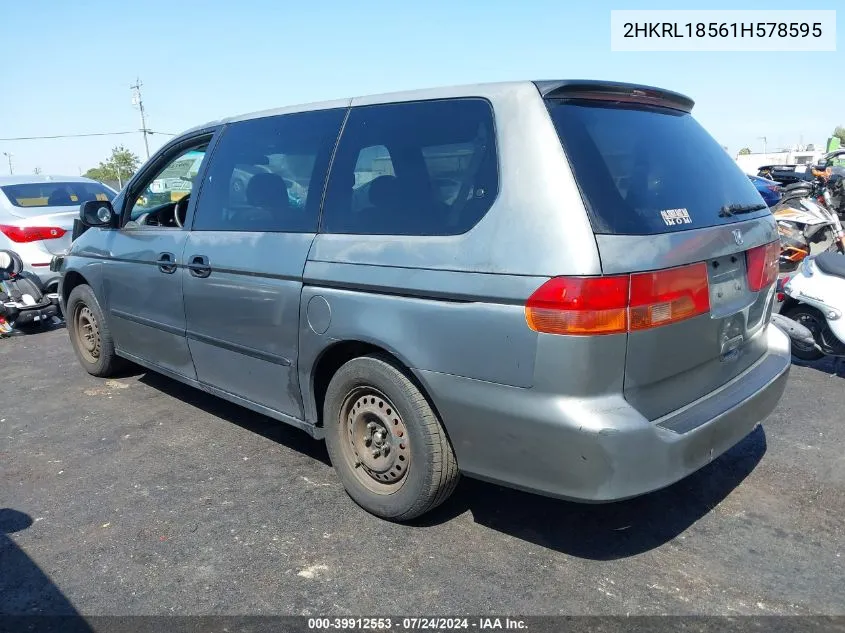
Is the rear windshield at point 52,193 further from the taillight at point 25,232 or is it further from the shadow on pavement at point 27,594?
the shadow on pavement at point 27,594

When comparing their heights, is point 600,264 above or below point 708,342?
above

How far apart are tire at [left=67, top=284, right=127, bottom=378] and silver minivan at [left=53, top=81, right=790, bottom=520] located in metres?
1.63

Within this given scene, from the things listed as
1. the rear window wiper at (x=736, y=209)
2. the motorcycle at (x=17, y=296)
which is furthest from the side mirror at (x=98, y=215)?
the rear window wiper at (x=736, y=209)

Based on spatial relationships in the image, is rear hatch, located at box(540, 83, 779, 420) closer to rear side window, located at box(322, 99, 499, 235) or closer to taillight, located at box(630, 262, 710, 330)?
taillight, located at box(630, 262, 710, 330)

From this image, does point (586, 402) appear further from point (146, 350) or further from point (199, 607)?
point (146, 350)

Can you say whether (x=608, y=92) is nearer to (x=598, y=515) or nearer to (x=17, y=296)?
(x=598, y=515)

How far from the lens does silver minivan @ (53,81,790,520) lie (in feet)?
7.77

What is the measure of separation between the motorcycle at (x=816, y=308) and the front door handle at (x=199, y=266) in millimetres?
3875

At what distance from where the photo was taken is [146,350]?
14.9 feet

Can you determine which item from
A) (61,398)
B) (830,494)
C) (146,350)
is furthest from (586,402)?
(61,398)

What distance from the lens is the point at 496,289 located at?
2451 millimetres

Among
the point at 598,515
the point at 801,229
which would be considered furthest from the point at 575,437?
the point at 801,229

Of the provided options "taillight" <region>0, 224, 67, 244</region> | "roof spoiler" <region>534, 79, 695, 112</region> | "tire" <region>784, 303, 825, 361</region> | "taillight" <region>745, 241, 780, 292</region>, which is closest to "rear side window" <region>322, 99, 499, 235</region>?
"roof spoiler" <region>534, 79, 695, 112</region>

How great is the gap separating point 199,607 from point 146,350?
2.40 metres
